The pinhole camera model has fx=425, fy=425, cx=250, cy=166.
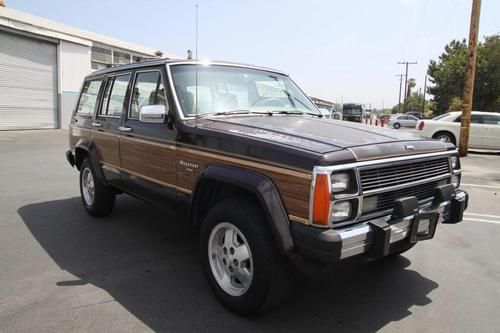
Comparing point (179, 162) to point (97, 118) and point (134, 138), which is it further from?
point (97, 118)

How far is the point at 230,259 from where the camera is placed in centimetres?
336

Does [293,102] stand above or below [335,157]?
above

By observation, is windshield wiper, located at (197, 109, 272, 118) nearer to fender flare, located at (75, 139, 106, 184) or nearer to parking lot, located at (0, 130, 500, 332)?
parking lot, located at (0, 130, 500, 332)

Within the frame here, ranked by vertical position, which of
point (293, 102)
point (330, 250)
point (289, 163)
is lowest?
point (330, 250)

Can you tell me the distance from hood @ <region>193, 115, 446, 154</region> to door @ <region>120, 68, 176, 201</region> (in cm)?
58

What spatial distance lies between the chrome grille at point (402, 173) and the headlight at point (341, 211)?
0.56 feet

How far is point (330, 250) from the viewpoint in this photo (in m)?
2.63

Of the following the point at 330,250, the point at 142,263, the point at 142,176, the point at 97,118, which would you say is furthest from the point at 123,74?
the point at 330,250

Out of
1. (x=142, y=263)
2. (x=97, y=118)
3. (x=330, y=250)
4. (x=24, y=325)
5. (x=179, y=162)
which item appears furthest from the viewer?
(x=97, y=118)

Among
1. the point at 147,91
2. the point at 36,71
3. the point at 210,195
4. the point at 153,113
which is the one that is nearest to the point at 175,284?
the point at 210,195

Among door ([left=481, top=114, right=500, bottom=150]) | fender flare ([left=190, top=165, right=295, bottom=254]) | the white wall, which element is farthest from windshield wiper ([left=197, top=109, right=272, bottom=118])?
the white wall

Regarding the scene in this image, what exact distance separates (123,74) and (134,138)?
3.25 ft

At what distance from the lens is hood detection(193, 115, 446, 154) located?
299cm

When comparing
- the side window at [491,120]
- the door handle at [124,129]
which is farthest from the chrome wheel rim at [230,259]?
the side window at [491,120]
